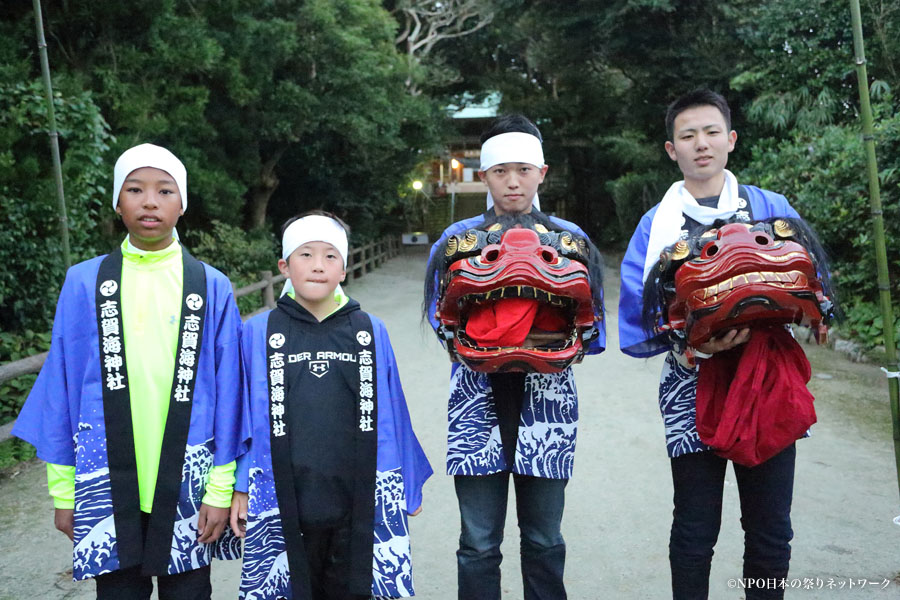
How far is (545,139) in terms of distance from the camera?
77.0 ft

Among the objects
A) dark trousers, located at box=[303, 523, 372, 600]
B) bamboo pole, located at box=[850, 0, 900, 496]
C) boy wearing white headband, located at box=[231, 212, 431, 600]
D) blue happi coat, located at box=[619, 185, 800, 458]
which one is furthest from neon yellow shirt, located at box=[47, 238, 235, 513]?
bamboo pole, located at box=[850, 0, 900, 496]

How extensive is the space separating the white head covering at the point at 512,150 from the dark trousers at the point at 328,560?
50.4 inches

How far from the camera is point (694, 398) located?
253cm

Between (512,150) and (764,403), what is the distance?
3.64 ft

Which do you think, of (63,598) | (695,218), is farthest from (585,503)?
(63,598)

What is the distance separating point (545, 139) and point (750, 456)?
22057 mm

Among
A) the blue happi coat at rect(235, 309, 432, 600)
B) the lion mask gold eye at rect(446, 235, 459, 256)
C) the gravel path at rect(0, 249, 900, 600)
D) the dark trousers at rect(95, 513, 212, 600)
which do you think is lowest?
the gravel path at rect(0, 249, 900, 600)

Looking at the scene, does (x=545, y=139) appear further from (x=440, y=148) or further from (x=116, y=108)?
(x=116, y=108)

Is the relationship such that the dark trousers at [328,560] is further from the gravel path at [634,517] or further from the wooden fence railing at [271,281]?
the wooden fence railing at [271,281]

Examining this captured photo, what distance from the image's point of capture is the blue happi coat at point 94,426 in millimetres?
2203

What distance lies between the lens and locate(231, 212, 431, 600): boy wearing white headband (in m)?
2.31

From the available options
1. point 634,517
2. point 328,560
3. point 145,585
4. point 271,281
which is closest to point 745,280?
point 328,560

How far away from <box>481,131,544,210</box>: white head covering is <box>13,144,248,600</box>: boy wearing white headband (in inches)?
39.5

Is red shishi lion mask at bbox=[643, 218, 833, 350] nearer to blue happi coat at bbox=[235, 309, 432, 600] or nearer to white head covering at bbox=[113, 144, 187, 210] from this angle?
blue happi coat at bbox=[235, 309, 432, 600]
